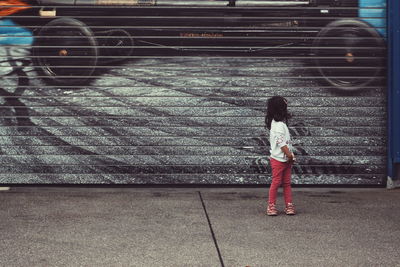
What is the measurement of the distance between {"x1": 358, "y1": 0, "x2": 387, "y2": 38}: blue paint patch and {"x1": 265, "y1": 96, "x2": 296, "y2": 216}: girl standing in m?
2.14

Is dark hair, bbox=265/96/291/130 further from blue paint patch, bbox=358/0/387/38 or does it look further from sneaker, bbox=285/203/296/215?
blue paint patch, bbox=358/0/387/38

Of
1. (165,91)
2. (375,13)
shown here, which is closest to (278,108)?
(165,91)

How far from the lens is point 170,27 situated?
8.31m

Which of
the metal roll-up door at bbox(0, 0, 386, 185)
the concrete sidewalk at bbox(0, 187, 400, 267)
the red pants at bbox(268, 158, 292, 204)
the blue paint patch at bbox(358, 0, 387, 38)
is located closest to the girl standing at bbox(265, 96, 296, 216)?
the red pants at bbox(268, 158, 292, 204)

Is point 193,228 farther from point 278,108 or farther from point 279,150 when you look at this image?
point 278,108

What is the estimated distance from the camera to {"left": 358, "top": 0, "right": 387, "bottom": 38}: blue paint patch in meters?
8.34

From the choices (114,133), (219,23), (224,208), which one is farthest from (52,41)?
(224,208)

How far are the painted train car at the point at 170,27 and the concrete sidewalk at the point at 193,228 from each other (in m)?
1.63

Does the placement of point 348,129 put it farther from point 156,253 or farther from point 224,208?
point 156,253

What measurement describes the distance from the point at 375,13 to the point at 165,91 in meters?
2.75

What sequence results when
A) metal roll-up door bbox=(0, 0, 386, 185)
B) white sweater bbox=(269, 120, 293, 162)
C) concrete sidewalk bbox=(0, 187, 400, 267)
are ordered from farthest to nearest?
metal roll-up door bbox=(0, 0, 386, 185), white sweater bbox=(269, 120, 293, 162), concrete sidewalk bbox=(0, 187, 400, 267)

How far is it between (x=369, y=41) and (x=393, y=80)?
0.57m

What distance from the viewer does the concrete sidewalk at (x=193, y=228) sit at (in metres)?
5.43

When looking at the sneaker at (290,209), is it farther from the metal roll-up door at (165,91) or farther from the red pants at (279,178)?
the metal roll-up door at (165,91)
